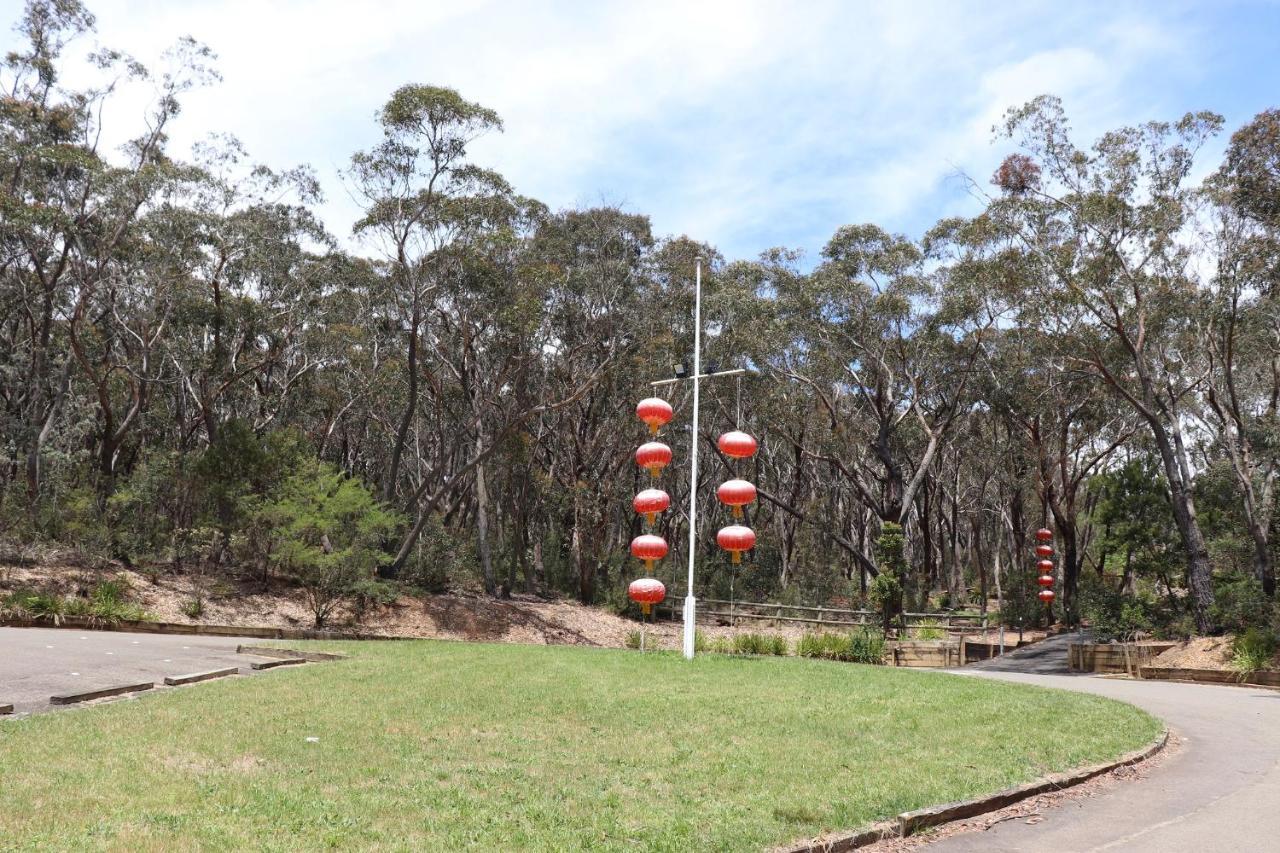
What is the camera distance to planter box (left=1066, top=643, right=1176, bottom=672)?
20547 millimetres

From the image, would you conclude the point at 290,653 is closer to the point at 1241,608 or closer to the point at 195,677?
the point at 195,677

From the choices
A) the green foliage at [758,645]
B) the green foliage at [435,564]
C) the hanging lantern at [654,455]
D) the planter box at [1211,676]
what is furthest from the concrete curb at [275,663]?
the planter box at [1211,676]

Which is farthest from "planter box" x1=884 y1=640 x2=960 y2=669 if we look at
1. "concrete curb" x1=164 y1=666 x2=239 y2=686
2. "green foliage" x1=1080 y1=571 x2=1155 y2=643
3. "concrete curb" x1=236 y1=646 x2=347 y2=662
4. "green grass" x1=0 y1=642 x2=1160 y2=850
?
"concrete curb" x1=164 y1=666 x2=239 y2=686

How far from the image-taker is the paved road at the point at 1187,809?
19.5ft

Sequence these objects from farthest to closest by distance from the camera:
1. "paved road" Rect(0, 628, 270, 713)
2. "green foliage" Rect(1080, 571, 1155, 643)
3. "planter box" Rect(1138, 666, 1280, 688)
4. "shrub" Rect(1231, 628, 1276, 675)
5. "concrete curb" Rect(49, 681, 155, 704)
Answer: "green foliage" Rect(1080, 571, 1155, 643)
"shrub" Rect(1231, 628, 1276, 675)
"planter box" Rect(1138, 666, 1280, 688)
"paved road" Rect(0, 628, 270, 713)
"concrete curb" Rect(49, 681, 155, 704)

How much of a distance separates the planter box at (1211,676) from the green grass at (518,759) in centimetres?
787

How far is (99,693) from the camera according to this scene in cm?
1018

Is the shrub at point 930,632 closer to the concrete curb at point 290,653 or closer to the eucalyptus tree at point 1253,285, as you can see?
the eucalyptus tree at point 1253,285

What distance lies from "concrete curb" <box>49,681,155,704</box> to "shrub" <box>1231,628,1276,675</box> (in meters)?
19.3

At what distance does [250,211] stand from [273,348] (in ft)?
17.1

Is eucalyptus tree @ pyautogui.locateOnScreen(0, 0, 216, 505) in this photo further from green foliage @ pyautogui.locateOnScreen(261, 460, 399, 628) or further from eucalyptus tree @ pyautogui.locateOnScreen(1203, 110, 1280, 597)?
eucalyptus tree @ pyautogui.locateOnScreen(1203, 110, 1280, 597)

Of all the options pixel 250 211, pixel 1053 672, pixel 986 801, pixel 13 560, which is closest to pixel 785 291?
pixel 1053 672

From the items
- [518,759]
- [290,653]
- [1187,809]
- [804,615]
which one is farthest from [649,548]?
[804,615]

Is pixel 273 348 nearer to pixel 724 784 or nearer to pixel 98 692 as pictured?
pixel 98 692
